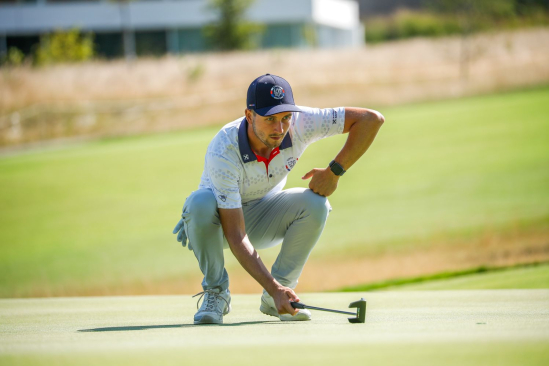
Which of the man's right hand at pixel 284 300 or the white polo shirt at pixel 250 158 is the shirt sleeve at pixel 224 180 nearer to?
the white polo shirt at pixel 250 158

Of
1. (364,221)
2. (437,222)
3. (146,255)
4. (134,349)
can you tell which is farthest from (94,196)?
(134,349)

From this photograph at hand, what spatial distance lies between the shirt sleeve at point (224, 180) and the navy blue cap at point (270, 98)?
0.93 ft

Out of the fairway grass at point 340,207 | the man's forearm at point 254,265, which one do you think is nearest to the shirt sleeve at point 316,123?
the man's forearm at point 254,265

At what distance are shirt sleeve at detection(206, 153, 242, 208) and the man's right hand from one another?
464 millimetres

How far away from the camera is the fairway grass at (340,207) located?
9.52 meters

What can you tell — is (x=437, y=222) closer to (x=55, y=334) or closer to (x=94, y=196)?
(x=94, y=196)

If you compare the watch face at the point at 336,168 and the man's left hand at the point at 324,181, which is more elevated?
the watch face at the point at 336,168

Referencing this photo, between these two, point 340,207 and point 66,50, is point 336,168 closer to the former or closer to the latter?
point 340,207

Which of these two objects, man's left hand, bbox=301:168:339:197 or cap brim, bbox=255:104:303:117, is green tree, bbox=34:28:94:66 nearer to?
man's left hand, bbox=301:168:339:197

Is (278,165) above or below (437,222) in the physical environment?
above

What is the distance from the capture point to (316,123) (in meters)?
3.54

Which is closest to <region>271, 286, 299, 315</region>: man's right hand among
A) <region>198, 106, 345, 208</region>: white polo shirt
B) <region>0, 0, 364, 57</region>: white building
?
<region>198, 106, 345, 208</region>: white polo shirt

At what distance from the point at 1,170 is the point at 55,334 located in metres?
15.6

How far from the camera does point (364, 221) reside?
12.0 m
